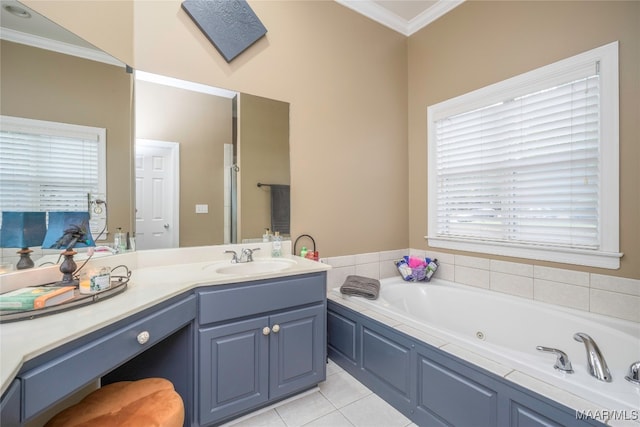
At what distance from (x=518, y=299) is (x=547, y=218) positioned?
0.62 m

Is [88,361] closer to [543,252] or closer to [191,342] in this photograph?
[191,342]

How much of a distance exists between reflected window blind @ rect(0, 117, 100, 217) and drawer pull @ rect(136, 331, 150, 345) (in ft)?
2.38

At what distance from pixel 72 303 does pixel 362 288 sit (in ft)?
5.70

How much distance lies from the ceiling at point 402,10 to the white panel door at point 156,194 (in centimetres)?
203

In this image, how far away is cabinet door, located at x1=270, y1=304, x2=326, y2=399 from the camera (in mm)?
1671

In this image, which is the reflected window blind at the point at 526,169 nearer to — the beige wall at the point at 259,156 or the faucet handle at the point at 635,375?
the faucet handle at the point at 635,375

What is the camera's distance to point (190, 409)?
1.45 metres

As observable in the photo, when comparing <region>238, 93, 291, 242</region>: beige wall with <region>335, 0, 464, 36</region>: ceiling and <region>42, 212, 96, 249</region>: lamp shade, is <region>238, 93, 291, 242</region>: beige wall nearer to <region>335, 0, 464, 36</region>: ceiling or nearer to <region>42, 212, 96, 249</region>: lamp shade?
<region>42, 212, 96, 249</region>: lamp shade

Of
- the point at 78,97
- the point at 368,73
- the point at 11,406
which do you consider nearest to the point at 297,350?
the point at 11,406

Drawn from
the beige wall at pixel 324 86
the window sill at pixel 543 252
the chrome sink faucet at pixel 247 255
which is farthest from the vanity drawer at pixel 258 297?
the window sill at pixel 543 252

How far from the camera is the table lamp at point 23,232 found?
1.13 m

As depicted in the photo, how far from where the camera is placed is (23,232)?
1.19 m

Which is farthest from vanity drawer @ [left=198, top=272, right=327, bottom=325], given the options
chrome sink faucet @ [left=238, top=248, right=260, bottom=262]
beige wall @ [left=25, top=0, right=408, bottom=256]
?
beige wall @ [left=25, top=0, right=408, bottom=256]

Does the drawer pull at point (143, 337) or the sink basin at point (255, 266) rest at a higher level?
the sink basin at point (255, 266)
